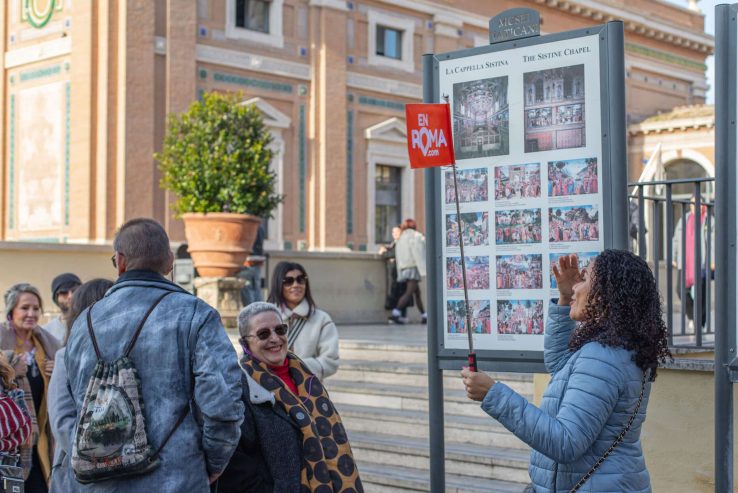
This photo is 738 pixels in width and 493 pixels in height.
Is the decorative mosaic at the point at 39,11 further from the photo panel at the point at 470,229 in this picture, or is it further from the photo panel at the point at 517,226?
the photo panel at the point at 517,226

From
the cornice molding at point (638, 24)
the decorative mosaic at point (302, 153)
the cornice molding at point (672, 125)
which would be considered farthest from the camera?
the cornice molding at point (672, 125)

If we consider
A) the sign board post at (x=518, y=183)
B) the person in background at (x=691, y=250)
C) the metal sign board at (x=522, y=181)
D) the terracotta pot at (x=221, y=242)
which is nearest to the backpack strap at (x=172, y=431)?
the sign board post at (x=518, y=183)

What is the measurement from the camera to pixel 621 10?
102 feet

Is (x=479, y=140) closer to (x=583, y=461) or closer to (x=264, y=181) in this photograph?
(x=583, y=461)

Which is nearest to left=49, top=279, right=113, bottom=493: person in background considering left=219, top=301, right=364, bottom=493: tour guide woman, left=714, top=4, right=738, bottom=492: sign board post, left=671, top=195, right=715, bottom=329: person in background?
left=219, top=301, right=364, bottom=493: tour guide woman

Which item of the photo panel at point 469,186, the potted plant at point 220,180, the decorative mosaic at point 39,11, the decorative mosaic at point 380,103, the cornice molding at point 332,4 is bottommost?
the photo panel at point 469,186

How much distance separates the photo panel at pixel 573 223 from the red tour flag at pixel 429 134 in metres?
0.61

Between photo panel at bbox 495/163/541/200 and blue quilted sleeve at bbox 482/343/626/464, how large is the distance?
1760 millimetres

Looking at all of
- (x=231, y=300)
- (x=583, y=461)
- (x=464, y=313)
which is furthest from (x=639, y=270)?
(x=231, y=300)

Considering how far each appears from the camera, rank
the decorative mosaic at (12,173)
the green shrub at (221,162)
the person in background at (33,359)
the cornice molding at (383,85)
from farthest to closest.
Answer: the cornice molding at (383,85)
the decorative mosaic at (12,173)
the green shrub at (221,162)
the person in background at (33,359)

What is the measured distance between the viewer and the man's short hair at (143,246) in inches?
158

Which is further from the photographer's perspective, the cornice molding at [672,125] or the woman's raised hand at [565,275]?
the cornice molding at [672,125]

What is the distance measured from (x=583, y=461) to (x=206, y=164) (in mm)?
13456

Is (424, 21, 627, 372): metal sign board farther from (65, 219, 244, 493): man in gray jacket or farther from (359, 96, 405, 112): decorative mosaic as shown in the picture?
(359, 96, 405, 112): decorative mosaic
